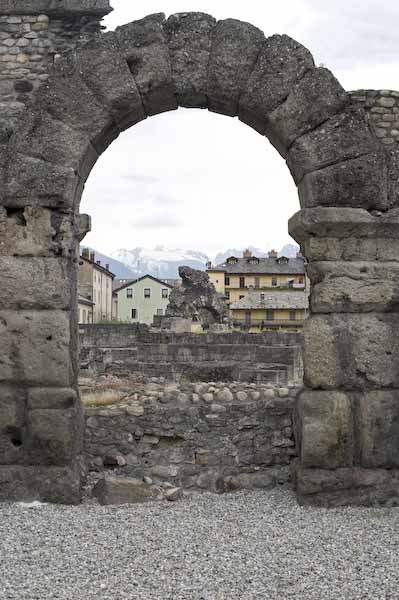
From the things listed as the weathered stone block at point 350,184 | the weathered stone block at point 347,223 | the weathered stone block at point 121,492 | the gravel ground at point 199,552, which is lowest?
the gravel ground at point 199,552

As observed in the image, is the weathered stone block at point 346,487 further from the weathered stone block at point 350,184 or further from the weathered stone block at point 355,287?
the weathered stone block at point 350,184

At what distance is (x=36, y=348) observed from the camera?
568cm

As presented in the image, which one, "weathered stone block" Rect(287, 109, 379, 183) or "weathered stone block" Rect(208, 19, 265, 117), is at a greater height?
"weathered stone block" Rect(208, 19, 265, 117)

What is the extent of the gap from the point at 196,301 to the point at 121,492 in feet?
85.5

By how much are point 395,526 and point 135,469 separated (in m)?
2.67

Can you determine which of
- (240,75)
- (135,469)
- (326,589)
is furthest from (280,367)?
(326,589)

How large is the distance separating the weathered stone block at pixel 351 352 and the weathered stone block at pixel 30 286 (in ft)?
7.70

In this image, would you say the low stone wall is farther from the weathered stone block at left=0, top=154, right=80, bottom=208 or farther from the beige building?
the beige building

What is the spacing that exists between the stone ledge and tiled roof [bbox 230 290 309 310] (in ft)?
163

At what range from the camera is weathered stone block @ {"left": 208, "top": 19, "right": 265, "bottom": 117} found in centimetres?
589

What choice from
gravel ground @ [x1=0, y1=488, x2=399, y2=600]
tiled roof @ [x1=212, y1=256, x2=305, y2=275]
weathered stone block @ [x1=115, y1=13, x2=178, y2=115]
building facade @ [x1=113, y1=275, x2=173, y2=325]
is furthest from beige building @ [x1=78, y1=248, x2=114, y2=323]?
gravel ground @ [x1=0, y1=488, x2=399, y2=600]

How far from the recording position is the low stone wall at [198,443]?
639cm

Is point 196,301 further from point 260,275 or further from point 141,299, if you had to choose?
point 141,299

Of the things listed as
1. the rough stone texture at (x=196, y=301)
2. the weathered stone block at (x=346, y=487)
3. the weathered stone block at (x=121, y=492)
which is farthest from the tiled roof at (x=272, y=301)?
the weathered stone block at (x=121, y=492)
